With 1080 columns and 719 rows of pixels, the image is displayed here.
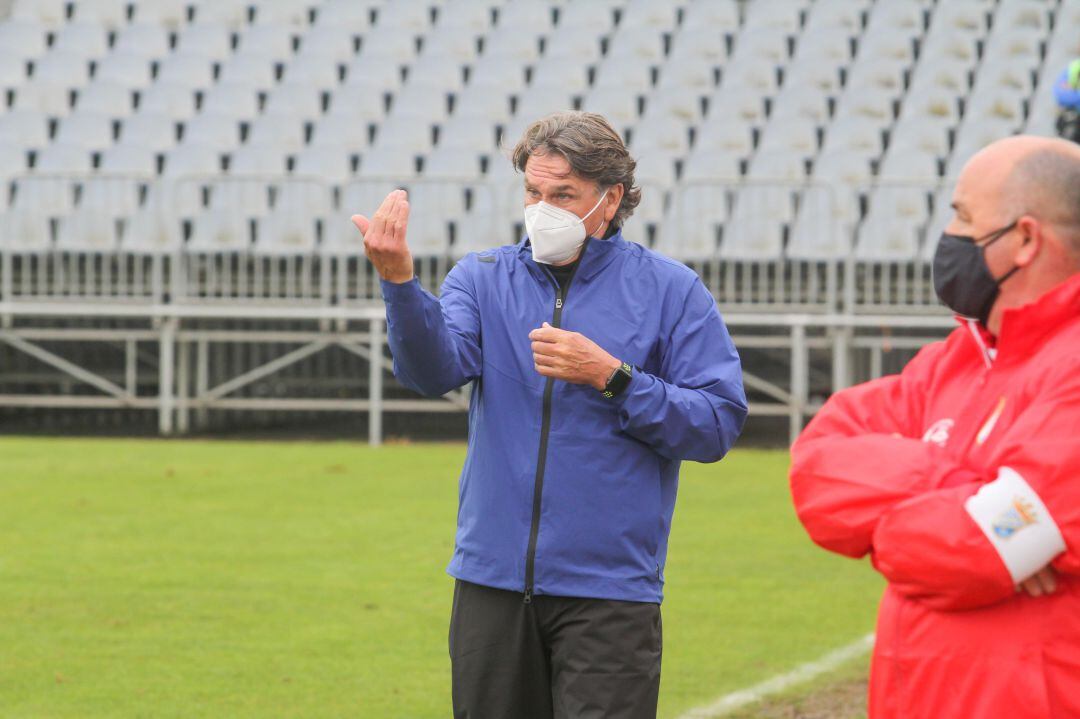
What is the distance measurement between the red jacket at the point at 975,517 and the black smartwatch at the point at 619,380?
0.85 m

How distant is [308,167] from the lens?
733 inches

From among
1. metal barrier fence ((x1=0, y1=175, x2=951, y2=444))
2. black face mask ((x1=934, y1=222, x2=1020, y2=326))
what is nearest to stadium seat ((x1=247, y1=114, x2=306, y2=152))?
metal barrier fence ((x1=0, y1=175, x2=951, y2=444))

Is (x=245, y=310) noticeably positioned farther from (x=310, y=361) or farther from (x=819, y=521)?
(x=819, y=521)

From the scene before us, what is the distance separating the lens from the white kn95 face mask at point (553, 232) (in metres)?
3.89

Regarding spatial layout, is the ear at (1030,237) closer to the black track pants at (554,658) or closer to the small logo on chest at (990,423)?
the small logo on chest at (990,423)

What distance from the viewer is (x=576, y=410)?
3.84 metres

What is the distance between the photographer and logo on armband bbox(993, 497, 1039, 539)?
257 centimetres

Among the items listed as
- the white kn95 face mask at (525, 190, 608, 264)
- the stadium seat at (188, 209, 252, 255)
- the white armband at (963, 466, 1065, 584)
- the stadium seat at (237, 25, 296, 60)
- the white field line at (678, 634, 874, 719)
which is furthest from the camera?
the stadium seat at (237, 25, 296, 60)

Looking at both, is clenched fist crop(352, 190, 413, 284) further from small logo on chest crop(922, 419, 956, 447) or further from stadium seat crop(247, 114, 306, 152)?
stadium seat crop(247, 114, 306, 152)

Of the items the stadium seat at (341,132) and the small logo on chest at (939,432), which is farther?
the stadium seat at (341,132)

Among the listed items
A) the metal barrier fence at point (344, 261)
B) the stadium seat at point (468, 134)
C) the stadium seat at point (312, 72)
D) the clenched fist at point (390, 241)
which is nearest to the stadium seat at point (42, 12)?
the stadium seat at point (312, 72)

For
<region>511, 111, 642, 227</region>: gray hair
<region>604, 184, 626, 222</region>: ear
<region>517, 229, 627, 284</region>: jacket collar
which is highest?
<region>511, 111, 642, 227</region>: gray hair

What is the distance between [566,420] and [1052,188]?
143cm

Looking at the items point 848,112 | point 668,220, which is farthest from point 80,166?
point 848,112
